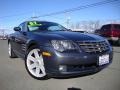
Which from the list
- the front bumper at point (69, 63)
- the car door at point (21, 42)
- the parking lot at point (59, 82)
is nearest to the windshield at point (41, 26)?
the car door at point (21, 42)

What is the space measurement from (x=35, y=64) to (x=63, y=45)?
0.96m

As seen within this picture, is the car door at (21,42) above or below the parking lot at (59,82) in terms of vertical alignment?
above

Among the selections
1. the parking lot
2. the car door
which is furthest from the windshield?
the parking lot

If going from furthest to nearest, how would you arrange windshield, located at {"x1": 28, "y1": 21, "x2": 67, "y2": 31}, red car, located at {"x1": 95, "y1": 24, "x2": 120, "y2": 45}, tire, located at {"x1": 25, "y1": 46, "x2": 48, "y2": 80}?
red car, located at {"x1": 95, "y1": 24, "x2": 120, "y2": 45} < windshield, located at {"x1": 28, "y1": 21, "x2": 67, "y2": 31} < tire, located at {"x1": 25, "y1": 46, "x2": 48, "y2": 80}

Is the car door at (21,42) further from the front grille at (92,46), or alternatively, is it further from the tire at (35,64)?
the front grille at (92,46)

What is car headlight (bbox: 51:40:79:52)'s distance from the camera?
4.15 meters

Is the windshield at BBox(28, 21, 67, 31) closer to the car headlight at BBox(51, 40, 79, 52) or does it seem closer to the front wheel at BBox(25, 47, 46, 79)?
the front wheel at BBox(25, 47, 46, 79)

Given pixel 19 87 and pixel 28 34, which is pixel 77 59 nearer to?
pixel 19 87

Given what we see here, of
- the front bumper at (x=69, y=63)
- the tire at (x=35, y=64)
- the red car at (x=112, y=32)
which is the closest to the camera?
the front bumper at (x=69, y=63)

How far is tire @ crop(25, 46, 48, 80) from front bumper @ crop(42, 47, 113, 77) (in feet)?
0.94

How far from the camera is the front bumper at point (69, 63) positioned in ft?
13.4

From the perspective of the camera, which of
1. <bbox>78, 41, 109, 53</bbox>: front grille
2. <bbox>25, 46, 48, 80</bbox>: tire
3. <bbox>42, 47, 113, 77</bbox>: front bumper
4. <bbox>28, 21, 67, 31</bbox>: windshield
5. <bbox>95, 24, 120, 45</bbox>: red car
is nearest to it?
<bbox>42, 47, 113, 77</bbox>: front bumper

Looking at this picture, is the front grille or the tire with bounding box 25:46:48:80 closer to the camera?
the front grille

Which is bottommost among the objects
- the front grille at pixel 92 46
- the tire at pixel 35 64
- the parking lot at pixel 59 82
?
the parking lot at pixel 59 82
